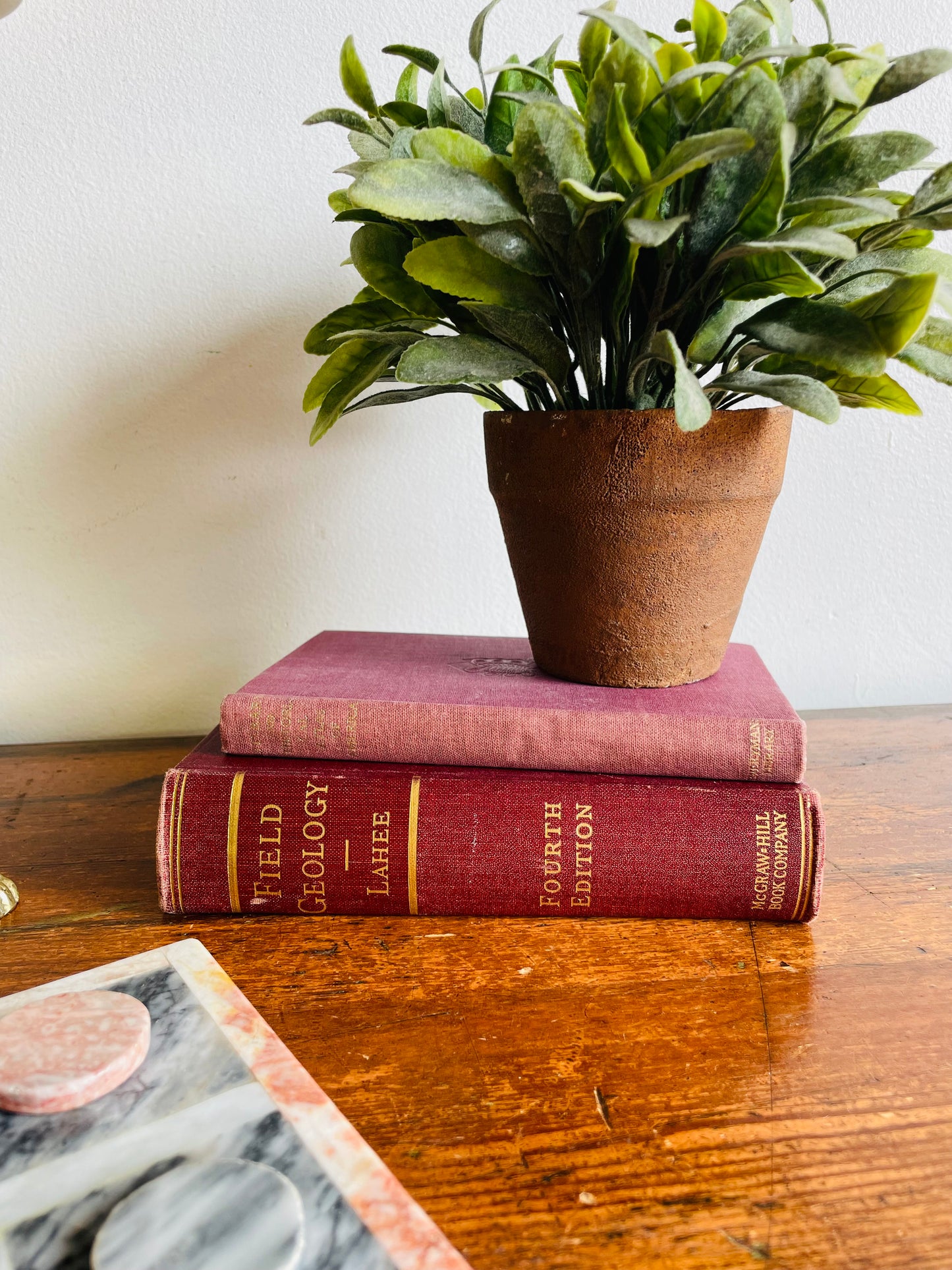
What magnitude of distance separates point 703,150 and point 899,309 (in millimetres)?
122

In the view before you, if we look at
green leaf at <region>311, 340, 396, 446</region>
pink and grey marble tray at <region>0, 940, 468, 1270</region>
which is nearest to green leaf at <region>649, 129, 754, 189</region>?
green leaf at <region>311, 340, 396, 446</region>

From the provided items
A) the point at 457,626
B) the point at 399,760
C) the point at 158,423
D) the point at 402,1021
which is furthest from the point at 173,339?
the point at 402,1021

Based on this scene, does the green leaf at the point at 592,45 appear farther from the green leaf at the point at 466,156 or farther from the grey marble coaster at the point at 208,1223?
the grey marble coaster at the point at 208,1223

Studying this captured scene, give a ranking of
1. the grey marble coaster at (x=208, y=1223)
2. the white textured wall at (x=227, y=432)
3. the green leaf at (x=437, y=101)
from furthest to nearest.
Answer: the white textured wall at (x=227, y=432)
the green leaf at (x=437, y=101)
the grey marble coaster at (x=208, y=1223)

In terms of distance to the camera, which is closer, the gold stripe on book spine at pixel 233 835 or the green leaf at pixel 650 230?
the green leaf at pixel 650 230

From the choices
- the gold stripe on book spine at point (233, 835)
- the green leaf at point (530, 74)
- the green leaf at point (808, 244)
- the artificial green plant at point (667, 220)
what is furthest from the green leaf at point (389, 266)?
the gold stripe on book spine at point (233, 835)

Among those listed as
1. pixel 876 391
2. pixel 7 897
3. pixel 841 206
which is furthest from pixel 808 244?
pixel 7 897

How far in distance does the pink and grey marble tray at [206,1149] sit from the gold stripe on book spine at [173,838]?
0.40 ft

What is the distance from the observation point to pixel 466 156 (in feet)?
1.49

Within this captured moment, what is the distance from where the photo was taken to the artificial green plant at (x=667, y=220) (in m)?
0.42

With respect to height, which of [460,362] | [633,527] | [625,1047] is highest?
[460,362]

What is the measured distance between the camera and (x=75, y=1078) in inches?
12.8

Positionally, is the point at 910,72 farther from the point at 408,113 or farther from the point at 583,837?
the point at 583,837


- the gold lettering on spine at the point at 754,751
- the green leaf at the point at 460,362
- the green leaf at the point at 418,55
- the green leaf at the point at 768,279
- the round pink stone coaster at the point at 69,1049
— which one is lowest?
the round pink stone coaster at the point at 69,1049
